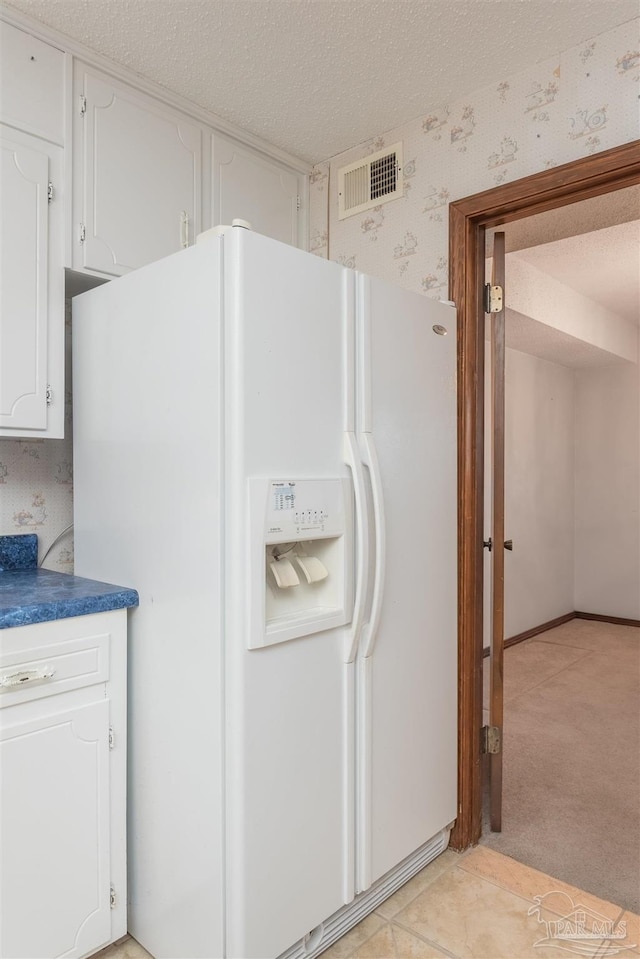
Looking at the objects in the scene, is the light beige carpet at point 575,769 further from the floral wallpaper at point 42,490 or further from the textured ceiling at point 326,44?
the textured ceiling at point 326,44

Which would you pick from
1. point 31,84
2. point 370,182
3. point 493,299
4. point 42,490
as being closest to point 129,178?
point 31,84

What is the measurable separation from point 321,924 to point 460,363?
1.75 meters

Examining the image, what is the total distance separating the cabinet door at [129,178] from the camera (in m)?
2.01

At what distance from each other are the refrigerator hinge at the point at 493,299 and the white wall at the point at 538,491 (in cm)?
302

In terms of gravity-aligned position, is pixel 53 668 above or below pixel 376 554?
below

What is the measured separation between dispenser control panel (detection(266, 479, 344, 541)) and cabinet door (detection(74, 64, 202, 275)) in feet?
3.36

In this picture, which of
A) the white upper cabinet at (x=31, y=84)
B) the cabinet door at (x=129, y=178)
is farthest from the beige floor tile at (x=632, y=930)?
the white upper cabinet at (x=31, y=84)

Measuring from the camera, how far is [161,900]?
1.71 m

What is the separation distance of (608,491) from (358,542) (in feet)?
17.0

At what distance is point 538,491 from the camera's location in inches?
226

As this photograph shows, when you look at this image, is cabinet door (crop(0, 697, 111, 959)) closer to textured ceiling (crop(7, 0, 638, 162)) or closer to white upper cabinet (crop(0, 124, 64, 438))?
white upper cabinet (crop(0, 124, 64, 438))

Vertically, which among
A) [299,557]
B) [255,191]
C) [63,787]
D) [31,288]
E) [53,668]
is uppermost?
[255,191]

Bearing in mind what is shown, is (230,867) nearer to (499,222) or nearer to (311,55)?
(499,222)

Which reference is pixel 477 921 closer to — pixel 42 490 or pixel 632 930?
pixel 632 930
